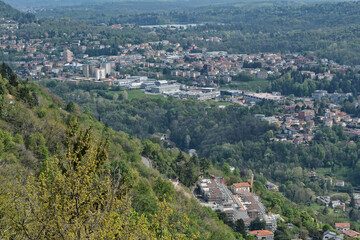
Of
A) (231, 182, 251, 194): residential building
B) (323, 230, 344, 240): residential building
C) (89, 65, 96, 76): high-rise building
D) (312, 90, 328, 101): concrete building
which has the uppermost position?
(231, 182, 251, 194): residential building

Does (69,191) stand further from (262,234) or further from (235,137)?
(235,137)

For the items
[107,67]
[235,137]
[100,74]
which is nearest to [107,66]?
[107,67]

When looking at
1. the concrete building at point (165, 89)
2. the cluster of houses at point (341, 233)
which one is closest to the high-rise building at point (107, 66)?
the concrete building at point (165, 89)

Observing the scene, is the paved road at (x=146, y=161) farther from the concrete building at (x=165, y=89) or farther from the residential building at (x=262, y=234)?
the concrete building at (x=165, y=89)

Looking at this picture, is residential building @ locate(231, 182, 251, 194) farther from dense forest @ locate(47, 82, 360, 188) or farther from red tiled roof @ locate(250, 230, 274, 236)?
dense forest @ locate(47, 82, 360, 188)

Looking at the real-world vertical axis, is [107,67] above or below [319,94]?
above

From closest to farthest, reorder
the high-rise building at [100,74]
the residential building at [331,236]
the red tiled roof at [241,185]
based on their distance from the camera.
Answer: the residential building at [331,236] → the red tiled roof at [241,185] → the high-rise building at [100,74]

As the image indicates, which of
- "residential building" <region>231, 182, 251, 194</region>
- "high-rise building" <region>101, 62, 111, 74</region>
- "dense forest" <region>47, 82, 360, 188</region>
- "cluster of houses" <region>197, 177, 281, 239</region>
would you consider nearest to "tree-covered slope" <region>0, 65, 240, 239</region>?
"cluster of houses" <region>197, 177, 281, 239</region>

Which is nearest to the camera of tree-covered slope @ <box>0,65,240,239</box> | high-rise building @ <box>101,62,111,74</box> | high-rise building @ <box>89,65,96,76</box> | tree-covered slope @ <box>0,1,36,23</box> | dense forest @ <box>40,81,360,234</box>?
tree-covered slope @ <box>0,65,240,239</box>

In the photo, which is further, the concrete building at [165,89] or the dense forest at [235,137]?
the concrete building at [165,89]
